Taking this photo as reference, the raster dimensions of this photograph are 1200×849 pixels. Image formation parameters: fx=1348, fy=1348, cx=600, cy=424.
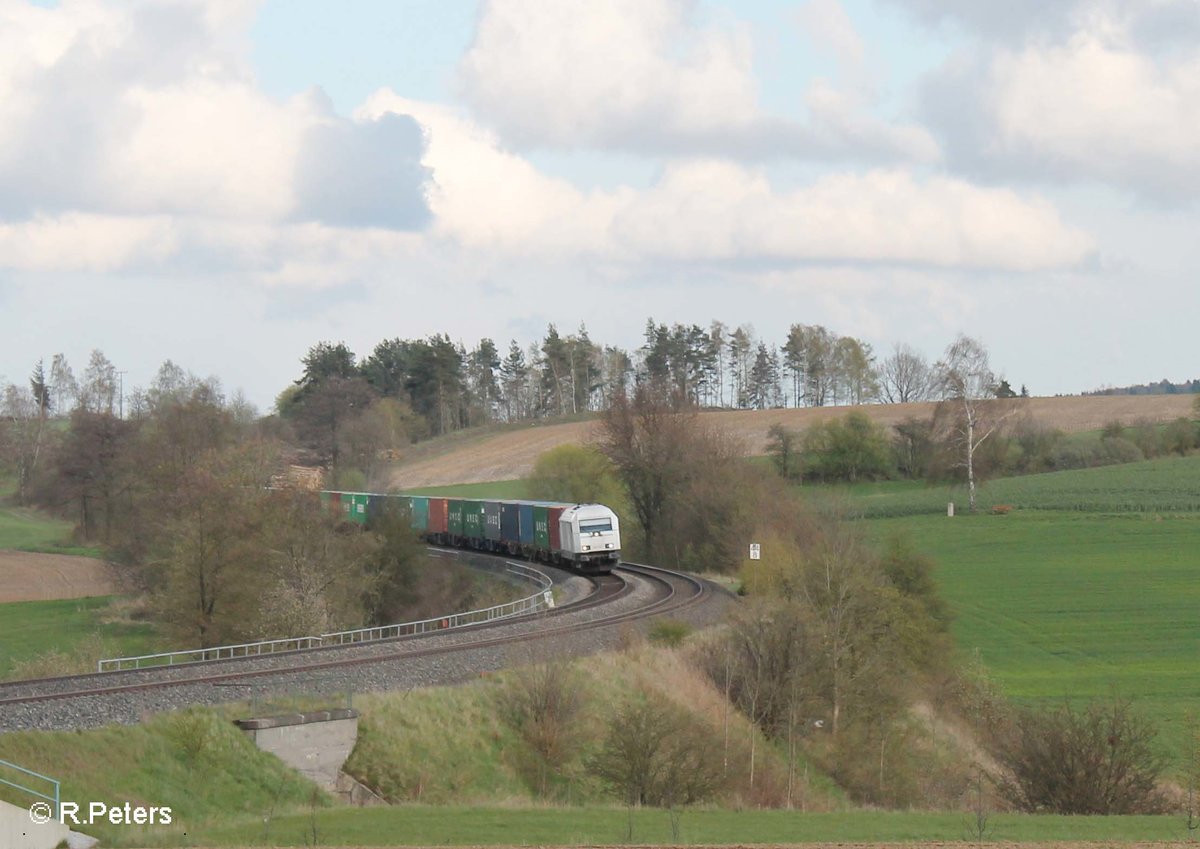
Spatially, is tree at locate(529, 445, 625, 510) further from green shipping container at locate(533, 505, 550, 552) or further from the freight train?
green shipping container at locate(533, 505, 550, 552)

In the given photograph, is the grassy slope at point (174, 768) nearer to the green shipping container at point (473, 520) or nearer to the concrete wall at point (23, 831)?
the concrete wall at point (23, 831)

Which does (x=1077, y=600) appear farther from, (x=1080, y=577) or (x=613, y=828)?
(x=613, y=828)

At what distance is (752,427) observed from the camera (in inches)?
5261

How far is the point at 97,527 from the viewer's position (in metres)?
88.8

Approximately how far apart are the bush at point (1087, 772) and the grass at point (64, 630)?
31377mm

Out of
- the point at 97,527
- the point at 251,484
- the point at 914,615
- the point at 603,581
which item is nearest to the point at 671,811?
the point at 914,615

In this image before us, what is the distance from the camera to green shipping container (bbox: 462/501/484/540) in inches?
2714

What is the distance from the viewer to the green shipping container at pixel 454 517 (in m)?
72.2

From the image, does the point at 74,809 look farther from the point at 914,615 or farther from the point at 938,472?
the point at 938,472

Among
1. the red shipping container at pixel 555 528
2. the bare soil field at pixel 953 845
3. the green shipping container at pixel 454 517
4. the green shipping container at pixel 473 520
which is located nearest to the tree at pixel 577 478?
the green shipping container at pixel 454 517

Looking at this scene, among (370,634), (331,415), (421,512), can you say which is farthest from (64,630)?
(331,415)

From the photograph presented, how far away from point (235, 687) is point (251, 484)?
3377cm

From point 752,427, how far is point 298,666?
10738cm

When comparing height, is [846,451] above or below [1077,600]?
above
